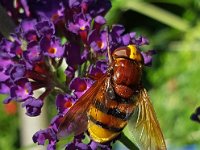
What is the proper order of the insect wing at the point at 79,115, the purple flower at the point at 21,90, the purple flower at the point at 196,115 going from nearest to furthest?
the insect wing at the point at 79,115, the purple flower at the point at 21,90, the purple flower at the point at 196,115

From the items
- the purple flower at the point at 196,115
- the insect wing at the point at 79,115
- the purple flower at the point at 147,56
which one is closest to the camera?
the insect wing at the point at 79,115

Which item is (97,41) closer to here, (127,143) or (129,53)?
(129,53)

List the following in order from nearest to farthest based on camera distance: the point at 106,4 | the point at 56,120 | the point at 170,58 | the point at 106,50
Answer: the point at 56,120 → the point at 106,50 → the point at 106,4 → the point at 170,58

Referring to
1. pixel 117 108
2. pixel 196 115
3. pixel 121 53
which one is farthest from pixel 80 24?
pixel 196 115

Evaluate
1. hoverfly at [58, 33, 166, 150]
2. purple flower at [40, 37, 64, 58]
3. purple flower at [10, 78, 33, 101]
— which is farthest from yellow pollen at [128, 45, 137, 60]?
purple flower at [10, 78, 33, 101]

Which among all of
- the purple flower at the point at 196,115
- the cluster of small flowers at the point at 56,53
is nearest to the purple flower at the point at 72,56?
the cluster of small flowers at the point at 56,53

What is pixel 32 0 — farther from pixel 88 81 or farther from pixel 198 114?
pixel 198 114

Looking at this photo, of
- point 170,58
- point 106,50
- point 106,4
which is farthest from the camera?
point 170,58

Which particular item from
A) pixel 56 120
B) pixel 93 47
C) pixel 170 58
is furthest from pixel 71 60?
pixel 170 58

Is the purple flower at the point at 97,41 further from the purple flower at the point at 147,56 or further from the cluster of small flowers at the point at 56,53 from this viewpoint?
the purple flower at the point at 147,56
